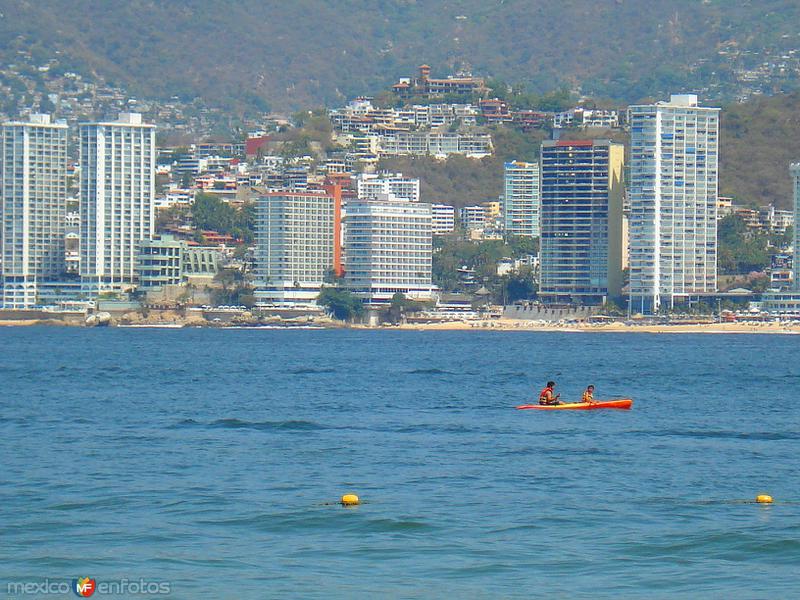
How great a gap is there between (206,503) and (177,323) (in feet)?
522

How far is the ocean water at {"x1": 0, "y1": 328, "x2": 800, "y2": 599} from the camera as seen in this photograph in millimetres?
29203

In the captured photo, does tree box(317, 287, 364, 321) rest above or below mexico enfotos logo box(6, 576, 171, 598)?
above

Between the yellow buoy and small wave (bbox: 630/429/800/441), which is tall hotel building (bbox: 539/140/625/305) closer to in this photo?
small wave (bbox: 630/429/800/441)

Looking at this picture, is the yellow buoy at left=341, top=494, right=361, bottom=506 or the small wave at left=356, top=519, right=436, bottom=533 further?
the yellow buoy at left=341, top=494, right=361, bottom=506

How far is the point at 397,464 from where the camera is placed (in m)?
42.2

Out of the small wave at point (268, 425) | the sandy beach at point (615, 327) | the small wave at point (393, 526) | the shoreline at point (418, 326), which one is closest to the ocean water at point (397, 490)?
the small wave at point (393, 526)

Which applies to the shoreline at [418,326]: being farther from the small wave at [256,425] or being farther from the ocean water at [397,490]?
the small wave at [256,425]

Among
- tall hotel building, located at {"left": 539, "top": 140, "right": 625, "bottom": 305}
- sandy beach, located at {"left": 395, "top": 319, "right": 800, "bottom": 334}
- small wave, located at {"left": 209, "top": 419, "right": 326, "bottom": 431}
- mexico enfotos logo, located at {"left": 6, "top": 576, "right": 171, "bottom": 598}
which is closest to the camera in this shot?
mexico enfotos logo, located at {"left": 6, "top": 576, "right": 171, "bottom": 598}

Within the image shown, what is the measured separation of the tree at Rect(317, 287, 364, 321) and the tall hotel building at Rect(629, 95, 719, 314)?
30.4m

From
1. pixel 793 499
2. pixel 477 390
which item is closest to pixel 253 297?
pixel 477 390

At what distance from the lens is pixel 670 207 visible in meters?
192

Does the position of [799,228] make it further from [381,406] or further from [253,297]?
[381,406]

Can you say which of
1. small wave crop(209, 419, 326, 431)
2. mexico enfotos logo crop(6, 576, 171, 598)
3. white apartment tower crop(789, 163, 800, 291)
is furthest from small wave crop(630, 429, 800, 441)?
white apartment tower crop(789, 163, 800, 291)

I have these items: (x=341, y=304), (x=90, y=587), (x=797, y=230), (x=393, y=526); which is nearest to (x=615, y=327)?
(x=797, y=230)
